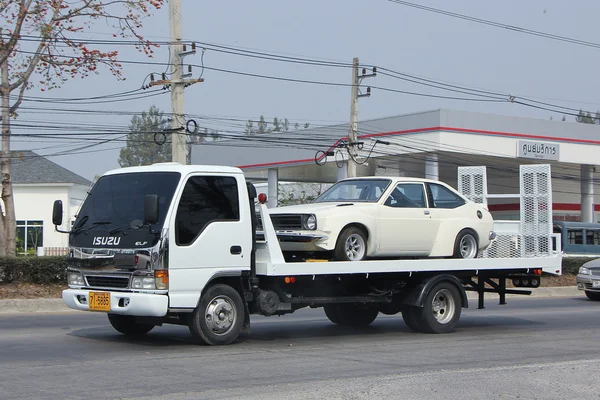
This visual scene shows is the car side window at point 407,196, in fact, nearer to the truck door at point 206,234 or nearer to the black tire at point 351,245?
the black tire at point 351,245

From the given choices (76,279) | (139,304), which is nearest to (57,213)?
(76,279)

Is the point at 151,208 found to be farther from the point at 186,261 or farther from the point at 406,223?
the point at 406,223

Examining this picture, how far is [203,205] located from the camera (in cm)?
1081

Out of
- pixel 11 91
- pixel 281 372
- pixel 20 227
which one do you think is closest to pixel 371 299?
pixel 281 372

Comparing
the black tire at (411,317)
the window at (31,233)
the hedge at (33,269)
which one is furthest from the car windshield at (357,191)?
the window at (31,233)

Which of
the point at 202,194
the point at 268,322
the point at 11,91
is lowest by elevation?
the point at 268,322

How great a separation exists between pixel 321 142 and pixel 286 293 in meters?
30.4

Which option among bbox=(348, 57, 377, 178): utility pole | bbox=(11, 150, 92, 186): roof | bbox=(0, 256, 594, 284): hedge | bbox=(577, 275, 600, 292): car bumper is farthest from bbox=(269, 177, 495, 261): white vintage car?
bbox=(11, 150, 92, 186): roof

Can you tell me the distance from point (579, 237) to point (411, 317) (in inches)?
1211

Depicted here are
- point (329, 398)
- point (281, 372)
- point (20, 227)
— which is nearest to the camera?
point (329, 398)

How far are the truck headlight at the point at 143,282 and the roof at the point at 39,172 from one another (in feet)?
132

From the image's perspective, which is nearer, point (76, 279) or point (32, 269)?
point (76, 279)

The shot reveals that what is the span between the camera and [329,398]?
7.55m

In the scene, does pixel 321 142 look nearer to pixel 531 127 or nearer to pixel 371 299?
pixel 531 127
